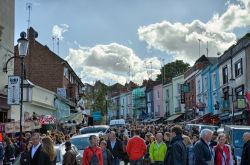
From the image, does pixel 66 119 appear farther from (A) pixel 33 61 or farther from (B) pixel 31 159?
(B) pixel 31 159

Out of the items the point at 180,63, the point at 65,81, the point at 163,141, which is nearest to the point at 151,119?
the point at 180,63

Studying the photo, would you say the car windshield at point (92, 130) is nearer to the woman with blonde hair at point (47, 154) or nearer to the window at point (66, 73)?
the woman with blonde hair at point (47, 154)

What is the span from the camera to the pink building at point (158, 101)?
94.1m

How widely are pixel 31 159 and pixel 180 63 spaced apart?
306 feet

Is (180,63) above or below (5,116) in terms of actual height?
above

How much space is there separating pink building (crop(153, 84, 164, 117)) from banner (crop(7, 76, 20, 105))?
69.7m

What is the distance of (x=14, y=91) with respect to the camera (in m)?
23.6

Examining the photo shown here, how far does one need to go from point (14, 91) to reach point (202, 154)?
564 inches

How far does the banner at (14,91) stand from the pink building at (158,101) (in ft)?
229

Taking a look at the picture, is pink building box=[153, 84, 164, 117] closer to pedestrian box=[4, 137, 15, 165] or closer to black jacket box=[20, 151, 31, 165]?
pedestrian box=[4, 137, 15, 165]

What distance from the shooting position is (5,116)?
94.8 feet

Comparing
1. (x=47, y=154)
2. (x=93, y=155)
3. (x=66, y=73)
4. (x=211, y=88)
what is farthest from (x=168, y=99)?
(x=47, y=154)

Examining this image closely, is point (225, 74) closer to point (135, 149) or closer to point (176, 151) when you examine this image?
point (135, 149)

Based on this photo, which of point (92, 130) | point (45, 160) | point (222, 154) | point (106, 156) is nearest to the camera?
point (45, 160)
